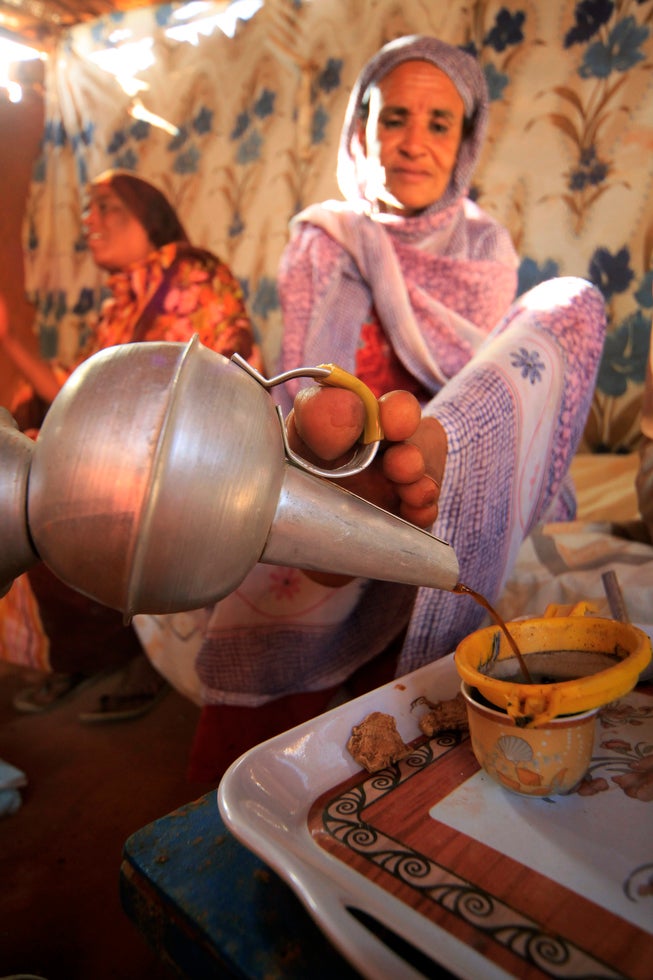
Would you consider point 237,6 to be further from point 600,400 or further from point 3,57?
point 600,400

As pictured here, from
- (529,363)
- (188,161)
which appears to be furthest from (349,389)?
(188,161)

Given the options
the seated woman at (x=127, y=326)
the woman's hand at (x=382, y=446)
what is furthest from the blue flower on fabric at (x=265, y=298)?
the woman's hand at (x=382, y=446)

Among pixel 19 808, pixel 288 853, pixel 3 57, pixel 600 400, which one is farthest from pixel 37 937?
pixel 3 57

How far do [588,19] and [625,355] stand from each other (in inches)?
27.1

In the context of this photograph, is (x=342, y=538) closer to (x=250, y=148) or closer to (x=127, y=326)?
(x=127, y=326)

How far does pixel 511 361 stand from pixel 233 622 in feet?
1.54

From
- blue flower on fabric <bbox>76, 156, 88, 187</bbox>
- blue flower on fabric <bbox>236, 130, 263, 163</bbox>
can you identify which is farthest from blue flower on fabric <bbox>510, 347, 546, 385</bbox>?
blue flower on fabric <bbox>76, 156, 88, 187</bbox>

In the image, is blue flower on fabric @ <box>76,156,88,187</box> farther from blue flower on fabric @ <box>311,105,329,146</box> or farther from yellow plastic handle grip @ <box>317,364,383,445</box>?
yellow plastic handle grip @ <box>317,364,383,445</box>

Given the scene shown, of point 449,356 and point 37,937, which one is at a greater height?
point 449,356

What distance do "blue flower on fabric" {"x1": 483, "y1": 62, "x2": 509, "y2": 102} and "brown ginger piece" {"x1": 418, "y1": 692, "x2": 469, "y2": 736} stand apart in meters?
1.46

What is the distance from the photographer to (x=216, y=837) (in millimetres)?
445

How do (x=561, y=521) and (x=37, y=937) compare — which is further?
(x=561, y=521)

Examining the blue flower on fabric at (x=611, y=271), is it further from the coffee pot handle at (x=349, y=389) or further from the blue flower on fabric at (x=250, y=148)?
the coffee pot handle at (x=349, y=389)

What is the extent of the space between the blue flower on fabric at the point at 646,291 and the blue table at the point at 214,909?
1.31 m
